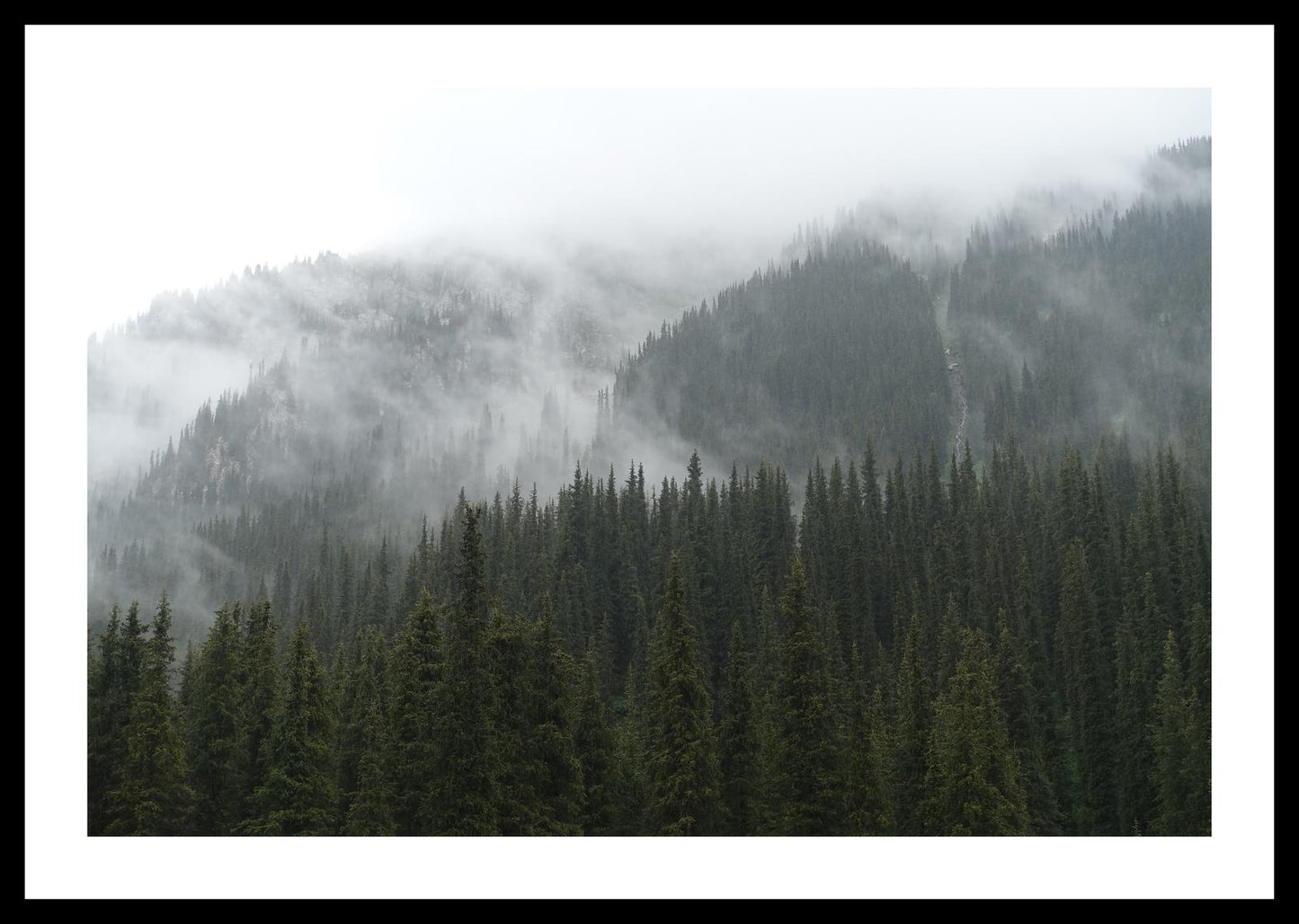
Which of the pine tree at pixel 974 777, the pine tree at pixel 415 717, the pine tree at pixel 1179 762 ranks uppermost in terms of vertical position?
the pine tree at pixel 415 717

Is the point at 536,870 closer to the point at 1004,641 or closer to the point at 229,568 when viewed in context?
the point at 1004,641

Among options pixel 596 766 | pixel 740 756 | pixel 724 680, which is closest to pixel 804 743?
pixel 740 756

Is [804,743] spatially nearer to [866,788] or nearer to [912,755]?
[866,788]

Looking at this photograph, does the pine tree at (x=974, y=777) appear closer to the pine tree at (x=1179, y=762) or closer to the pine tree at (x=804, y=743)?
the pine tree at (x=804, y=743)

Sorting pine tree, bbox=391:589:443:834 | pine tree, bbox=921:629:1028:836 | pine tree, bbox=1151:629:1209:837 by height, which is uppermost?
pine tree, bbox=391:589:443:834

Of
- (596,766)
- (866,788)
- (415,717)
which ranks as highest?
(415,717)

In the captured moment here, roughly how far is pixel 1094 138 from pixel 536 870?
200823 mm

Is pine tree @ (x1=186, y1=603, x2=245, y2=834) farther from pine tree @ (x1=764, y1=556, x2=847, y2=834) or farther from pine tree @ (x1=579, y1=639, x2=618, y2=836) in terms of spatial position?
pine tree @ (x1=764, y1=556, x2=847, y2=834)

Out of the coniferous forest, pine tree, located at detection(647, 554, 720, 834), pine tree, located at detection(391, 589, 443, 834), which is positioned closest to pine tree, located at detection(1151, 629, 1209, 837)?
the coniferous forest

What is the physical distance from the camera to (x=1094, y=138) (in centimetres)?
18525

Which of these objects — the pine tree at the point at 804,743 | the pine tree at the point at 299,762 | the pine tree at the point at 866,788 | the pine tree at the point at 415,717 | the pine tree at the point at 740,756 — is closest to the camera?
the pine tree at the point at 415,717

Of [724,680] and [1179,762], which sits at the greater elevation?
[1179,762]

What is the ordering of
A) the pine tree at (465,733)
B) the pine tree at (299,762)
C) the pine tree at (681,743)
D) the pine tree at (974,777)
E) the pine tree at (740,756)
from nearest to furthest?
the pine tree at (465,733) → the pine tree at (681,743) → the pine tree at (299,762) → the pine tree at (740,756) → the pine tree at (974,777)

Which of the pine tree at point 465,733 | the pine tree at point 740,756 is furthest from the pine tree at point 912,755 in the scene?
the pine tree at point 465,733
